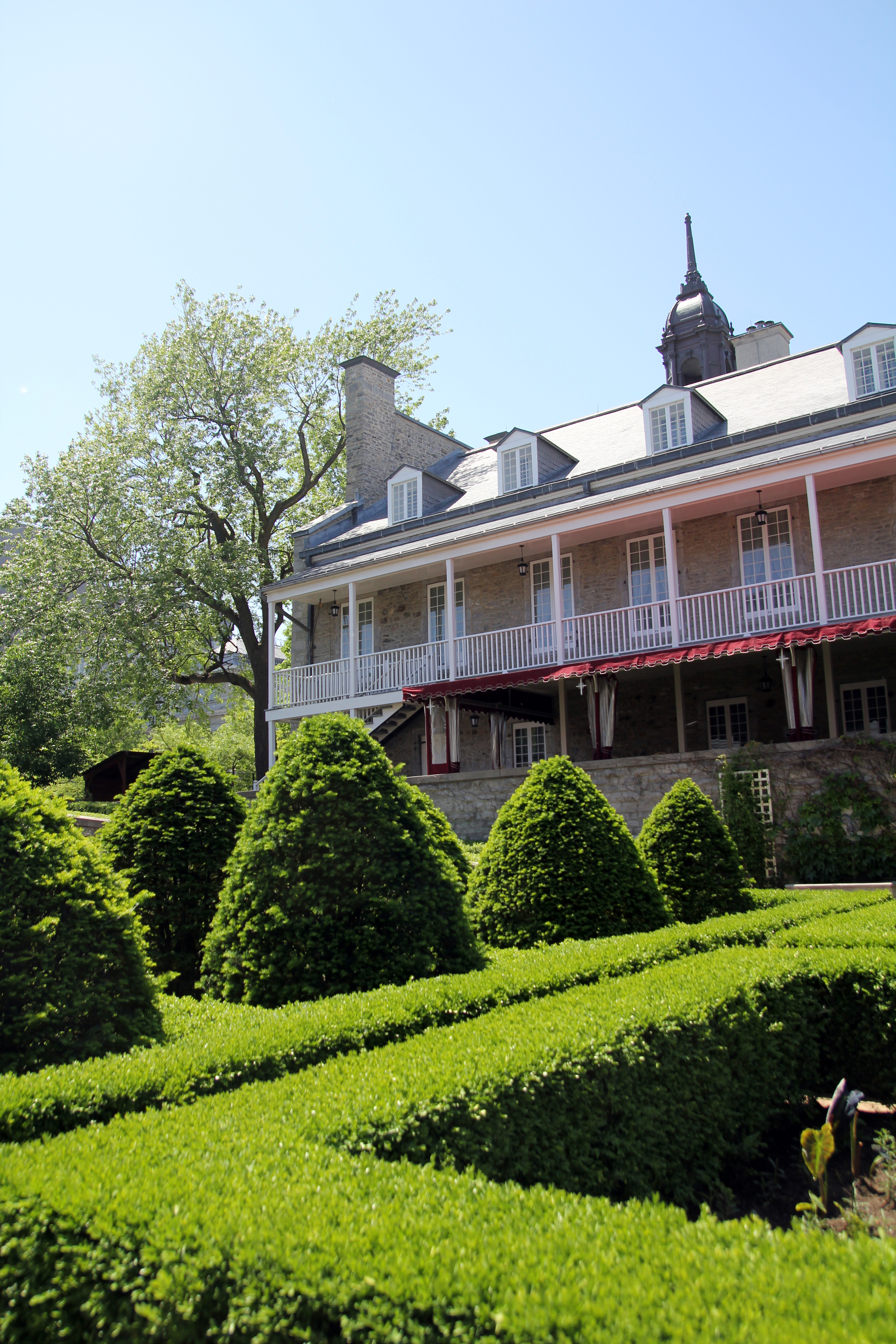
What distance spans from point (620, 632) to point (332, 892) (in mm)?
13169

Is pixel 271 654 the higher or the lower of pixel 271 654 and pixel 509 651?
the higher

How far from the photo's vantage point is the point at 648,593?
1972cm

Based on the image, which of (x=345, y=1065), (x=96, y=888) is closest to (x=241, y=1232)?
(x=345, y=1065)

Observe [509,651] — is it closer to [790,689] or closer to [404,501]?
[790,689]

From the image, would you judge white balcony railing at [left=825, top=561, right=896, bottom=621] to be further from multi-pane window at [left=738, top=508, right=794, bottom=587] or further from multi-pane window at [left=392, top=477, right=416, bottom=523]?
multi-pane window at [left=392, top=477, right=416, bottom=523]

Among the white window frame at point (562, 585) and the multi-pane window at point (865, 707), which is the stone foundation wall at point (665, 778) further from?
the white window frame at point (562, 585)

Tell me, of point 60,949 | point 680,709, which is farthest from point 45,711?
point 60,949

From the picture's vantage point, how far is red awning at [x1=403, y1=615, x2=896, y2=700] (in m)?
14.1

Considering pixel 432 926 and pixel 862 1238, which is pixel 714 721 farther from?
pixel 862 1238

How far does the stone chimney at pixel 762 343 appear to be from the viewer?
2609 cm

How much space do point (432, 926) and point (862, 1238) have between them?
374 centimetres

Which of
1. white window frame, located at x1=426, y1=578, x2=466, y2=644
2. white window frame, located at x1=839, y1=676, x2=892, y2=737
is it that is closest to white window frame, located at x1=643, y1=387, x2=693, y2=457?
white window frame, located at x1=426, y1=578, x2=466, y2=644

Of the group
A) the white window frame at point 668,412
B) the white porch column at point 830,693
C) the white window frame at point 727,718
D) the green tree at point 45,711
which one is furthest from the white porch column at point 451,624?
the green tree at point 45,711

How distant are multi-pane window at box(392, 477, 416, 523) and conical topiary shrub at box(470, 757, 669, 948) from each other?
17.2 m
